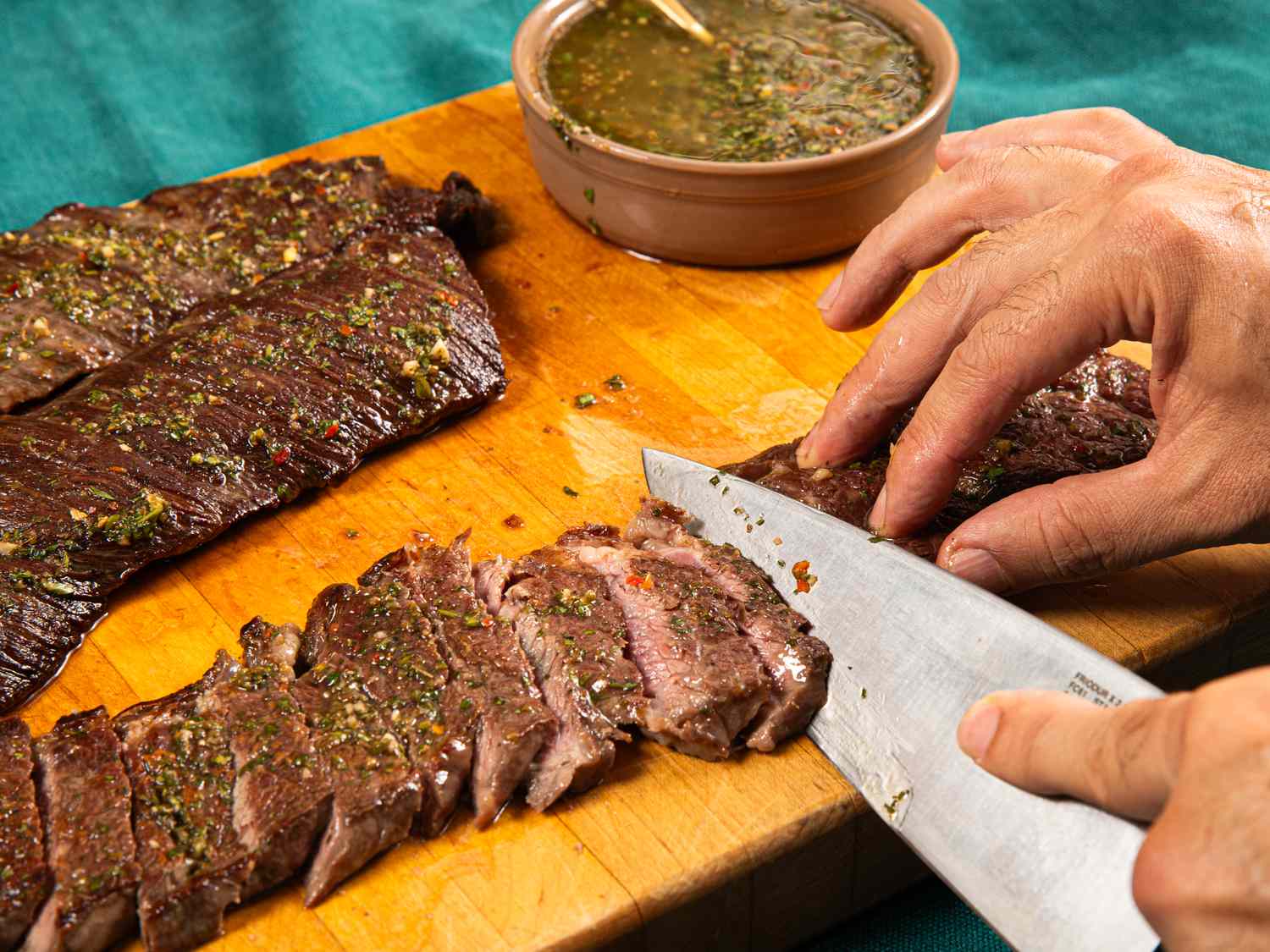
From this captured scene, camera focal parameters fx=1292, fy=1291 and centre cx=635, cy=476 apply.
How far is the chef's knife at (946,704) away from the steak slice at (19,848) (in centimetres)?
197

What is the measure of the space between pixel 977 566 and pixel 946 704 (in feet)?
1.56

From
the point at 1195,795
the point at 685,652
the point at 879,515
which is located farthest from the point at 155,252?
the point at 1195,795

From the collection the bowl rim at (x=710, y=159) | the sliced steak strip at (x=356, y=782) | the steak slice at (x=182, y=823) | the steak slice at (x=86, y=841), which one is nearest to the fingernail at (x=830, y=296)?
the bowl rim at (x=710, y=159)

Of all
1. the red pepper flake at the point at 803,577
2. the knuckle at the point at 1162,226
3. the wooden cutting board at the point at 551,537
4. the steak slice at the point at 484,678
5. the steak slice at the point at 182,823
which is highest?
the knuckle at the point at 1162,226

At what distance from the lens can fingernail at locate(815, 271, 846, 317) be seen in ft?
14.1

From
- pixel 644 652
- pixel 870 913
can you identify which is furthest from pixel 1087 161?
pixel 870 913

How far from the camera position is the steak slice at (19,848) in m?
2.96

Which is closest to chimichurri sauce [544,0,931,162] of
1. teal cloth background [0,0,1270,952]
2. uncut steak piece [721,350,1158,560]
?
teal cloth background [0,0,1270,952]

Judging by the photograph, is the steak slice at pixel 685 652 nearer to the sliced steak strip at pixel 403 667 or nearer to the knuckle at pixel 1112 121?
the sliced steak strip at pixel 403 667

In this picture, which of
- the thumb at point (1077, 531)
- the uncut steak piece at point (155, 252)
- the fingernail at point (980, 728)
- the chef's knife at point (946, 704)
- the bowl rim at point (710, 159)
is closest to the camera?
the fingernail at point (980, 728)

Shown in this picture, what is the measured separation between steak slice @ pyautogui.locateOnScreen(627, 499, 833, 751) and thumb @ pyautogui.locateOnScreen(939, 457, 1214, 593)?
490 millimetres

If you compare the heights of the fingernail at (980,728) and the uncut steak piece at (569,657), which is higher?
the fingernail at (980,728)

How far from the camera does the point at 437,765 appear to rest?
323cm

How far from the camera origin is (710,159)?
5051mm
